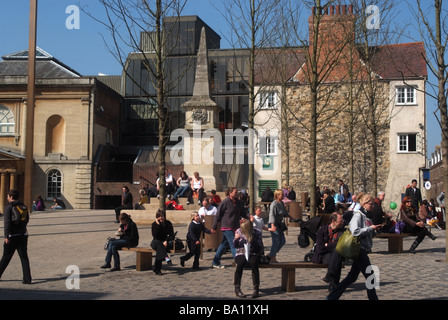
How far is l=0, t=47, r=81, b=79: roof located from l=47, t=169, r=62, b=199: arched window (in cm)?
801

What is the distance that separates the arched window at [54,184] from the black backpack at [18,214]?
112 ft

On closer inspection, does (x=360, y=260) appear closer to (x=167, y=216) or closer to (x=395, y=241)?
(x=395, y=241)

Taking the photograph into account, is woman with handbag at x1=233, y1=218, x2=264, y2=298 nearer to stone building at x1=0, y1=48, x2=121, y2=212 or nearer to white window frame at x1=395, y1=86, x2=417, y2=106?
white window frame at x1=395, y1=86, x2=417, y2=106

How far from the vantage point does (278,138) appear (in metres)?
40.8

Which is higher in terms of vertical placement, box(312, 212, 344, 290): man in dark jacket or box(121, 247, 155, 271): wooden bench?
box(312, 212, 344, 290): man in dark jacket

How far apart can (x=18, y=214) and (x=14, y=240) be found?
0.52 meters

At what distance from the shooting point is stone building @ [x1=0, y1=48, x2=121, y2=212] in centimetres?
4416

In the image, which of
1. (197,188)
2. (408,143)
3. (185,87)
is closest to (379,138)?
(408,143)

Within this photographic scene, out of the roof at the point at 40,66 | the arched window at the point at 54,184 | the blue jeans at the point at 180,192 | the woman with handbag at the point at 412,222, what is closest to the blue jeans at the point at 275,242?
the woman with handbag at the point at 412,222

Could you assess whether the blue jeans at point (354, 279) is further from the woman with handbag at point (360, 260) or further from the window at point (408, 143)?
the window at point (408, 143)

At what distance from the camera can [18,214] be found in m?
11.2

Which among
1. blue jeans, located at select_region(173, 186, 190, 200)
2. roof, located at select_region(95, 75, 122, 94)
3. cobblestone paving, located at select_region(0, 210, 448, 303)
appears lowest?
cobblestone paving, located at select_region(0, 210, 448, 303)

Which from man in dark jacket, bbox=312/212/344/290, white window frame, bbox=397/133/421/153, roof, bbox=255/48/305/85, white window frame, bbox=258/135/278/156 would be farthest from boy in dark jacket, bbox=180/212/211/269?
white window frame, bbox=397/133/421/153

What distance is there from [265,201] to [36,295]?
18.0m
